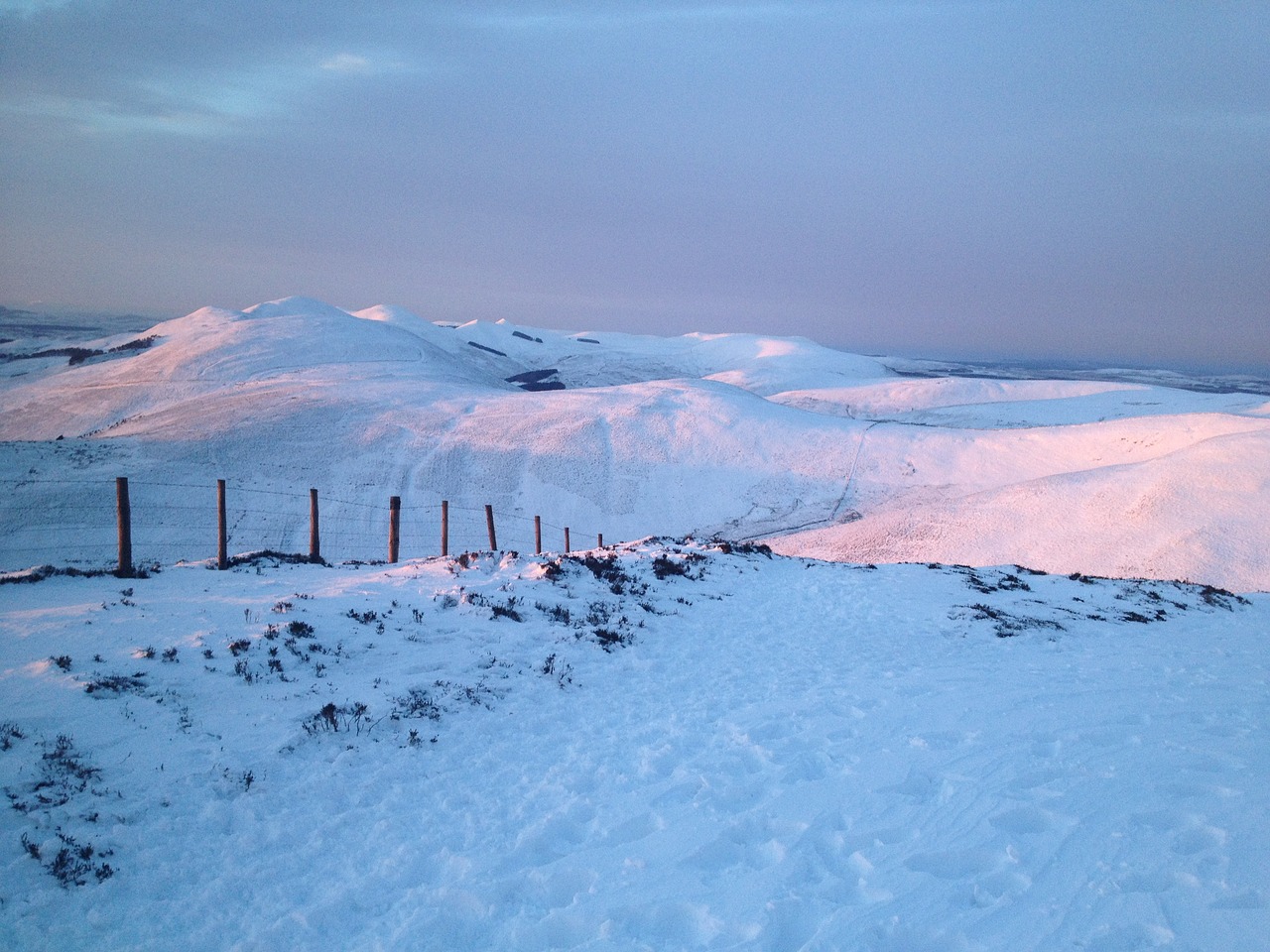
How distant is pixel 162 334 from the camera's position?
72.2 meters

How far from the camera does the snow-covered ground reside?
13.2ft

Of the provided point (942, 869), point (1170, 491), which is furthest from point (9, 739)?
point (1170, 491)

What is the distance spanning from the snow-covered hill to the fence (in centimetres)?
14

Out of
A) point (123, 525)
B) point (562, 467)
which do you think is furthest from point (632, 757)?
point (562, 467)

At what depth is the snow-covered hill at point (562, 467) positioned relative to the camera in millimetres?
27453

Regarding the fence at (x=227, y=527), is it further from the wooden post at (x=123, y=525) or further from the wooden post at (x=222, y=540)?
the wooden post at (x=123, y=525)

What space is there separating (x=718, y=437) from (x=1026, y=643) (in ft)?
119

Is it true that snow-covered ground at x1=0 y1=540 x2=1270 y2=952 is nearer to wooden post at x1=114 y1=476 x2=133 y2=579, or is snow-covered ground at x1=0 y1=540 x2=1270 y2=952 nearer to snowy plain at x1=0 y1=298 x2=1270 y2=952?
snowy plain at x1=0 y1=298 x2=1270 y2=952

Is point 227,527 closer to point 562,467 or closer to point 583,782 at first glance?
→ point 562,467

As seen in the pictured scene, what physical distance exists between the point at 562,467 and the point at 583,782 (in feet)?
114

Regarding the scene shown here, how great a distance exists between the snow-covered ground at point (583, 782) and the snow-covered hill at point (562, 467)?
1999 cm

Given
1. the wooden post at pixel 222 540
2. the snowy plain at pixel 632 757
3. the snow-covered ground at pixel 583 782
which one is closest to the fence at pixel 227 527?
the wooden post at pixel 222 540

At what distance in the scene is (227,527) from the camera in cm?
2709

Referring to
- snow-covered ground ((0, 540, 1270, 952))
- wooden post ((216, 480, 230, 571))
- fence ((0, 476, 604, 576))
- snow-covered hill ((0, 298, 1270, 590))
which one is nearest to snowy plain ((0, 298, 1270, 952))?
snow-covered ground ((0, 540, 1270, 952))
